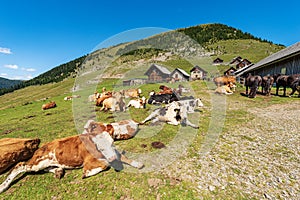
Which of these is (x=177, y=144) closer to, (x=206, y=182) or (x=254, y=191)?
(x=206, y=182)

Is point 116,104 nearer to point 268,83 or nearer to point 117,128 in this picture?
point 117,128

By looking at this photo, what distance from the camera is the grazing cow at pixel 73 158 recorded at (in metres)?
4.72

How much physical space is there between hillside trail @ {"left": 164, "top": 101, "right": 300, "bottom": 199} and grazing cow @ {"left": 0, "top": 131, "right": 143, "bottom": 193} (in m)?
1.80

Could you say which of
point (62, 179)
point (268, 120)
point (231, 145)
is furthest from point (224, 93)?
point (62, 179)

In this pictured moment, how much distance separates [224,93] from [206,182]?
58.8 feet

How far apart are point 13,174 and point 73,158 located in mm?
Result: 1622

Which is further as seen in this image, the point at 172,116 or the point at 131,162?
the point at 172,116

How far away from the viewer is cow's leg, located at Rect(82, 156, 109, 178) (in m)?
4.66

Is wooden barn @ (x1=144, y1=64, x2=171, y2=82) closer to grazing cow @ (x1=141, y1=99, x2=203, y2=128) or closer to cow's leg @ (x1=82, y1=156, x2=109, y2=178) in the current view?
grazing cow @ (x1=141, y1=99, x2=203, y2=128)

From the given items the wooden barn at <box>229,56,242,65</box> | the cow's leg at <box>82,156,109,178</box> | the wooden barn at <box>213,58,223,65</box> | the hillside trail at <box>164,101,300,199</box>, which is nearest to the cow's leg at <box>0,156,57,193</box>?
the cow's leg at <box>82,156,109,178</box>

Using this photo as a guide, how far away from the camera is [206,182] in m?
4.34

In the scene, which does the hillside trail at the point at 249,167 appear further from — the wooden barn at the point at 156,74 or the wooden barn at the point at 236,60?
the wooden barn at the point at 236,60

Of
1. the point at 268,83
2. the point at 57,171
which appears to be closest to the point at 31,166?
the point at 57,171

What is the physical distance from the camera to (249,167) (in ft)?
16.5
